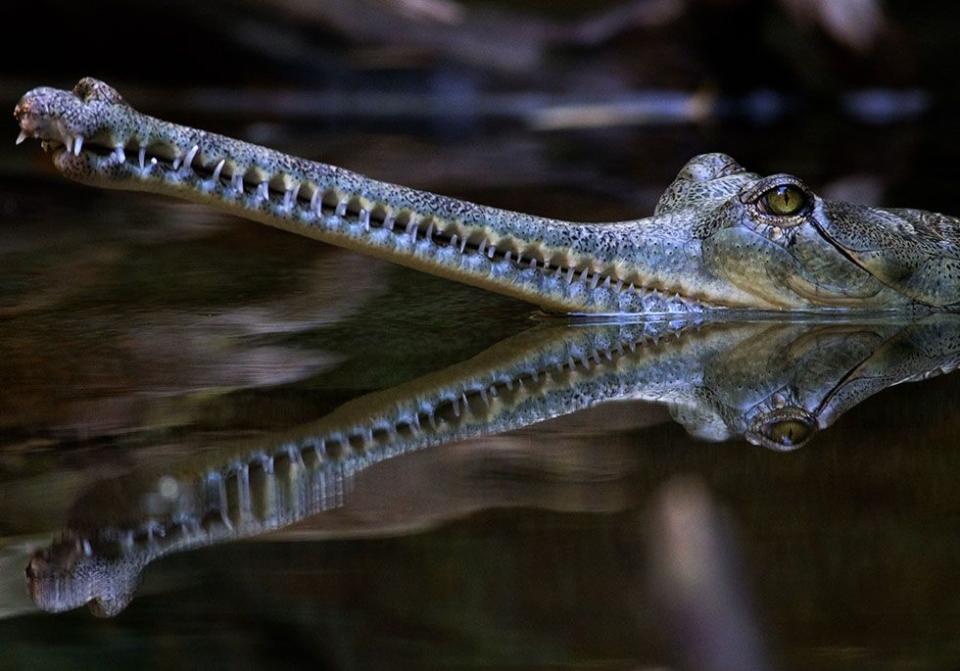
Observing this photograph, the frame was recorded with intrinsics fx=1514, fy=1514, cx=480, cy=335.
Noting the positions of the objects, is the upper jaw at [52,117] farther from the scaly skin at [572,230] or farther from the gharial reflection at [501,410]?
the gharial reflection at [501,410]

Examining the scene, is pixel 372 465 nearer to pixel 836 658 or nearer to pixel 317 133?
pixel 836 658

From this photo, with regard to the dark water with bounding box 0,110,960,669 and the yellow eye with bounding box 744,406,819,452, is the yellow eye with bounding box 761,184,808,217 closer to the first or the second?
the dark water with bounding box 0,110,960,669

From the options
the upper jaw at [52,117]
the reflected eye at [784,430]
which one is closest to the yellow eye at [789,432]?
the reflected eye at [784,430]

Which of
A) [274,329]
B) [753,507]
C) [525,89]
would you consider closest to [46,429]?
[274,329]

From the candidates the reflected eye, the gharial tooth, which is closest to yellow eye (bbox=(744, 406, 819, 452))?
the reflected eye

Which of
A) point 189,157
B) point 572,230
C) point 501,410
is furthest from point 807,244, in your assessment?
point 189,157

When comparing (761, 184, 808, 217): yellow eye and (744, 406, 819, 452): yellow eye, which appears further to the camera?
(761, 184, 808, 217): yellow eye
